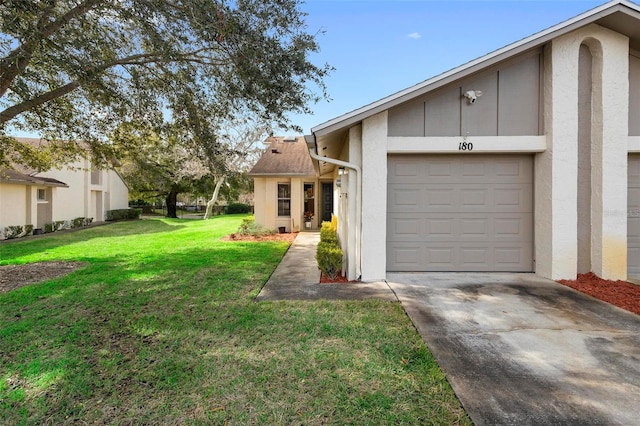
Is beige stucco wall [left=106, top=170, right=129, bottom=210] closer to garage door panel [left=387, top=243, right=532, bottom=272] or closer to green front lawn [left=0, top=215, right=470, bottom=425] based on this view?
green front lawn [left=0, top=215, right=470, bottom=425]

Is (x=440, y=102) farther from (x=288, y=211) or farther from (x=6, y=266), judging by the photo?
(x=6, y=266)

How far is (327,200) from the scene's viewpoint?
16.9m

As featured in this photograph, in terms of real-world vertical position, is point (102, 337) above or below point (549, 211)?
below

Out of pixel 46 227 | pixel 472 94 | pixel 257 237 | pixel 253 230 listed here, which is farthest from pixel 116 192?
pixel 472 94

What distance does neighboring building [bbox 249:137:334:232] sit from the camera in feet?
51.8

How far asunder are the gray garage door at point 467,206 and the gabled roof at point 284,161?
9114 millimetres

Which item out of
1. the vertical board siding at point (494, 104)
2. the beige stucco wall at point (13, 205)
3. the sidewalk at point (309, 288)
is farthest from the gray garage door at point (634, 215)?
the beige stucco wall at point (13, 205)

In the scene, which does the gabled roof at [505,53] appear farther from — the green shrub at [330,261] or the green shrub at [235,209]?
the green shrub at [235,209]

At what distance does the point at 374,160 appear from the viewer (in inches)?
247

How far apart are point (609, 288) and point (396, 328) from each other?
186 inches

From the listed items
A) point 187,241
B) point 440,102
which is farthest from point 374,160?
point 187,241

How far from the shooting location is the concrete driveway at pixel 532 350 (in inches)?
99.8

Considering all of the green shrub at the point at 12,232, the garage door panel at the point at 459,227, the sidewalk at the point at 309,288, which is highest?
the garage door panel at the point at 459,227

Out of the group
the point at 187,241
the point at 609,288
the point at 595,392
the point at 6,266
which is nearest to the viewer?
the point at 595,392
